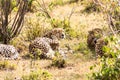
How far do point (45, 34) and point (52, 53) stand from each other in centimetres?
108

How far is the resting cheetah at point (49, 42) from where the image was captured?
7.44m

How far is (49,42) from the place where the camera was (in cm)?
784

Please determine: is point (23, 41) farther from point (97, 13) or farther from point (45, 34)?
point (97, 13)

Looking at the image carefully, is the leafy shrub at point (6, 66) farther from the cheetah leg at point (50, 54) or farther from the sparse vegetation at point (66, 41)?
the cheetah leg at point (50, 54)

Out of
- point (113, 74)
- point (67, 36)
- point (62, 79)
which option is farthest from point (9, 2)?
point (113, 74)

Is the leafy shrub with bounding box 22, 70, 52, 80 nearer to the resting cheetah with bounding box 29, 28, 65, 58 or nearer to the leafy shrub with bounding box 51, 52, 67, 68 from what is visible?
the leafy shrub with bounding box 51, 52, 67, 68

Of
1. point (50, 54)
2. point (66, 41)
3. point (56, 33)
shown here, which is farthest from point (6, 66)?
point (66, 41)

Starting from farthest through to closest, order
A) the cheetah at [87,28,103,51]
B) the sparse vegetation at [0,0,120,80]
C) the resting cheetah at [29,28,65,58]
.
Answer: the cheetah at [87,28,103,51], the resting cheetah at [29,28,65,58], the sparse vegetation at [0,0,120,80]

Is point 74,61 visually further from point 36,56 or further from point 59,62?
point 36,56

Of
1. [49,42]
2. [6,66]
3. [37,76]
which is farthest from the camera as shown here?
[49,42]

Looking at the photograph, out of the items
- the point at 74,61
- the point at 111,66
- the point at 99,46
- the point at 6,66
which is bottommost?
the point at 74,61

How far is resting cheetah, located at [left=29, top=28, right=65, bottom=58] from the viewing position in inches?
293

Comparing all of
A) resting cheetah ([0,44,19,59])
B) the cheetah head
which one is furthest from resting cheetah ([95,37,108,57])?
resting cheetah ([0,44,19,59])

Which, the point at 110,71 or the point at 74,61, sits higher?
the point at 110,71
